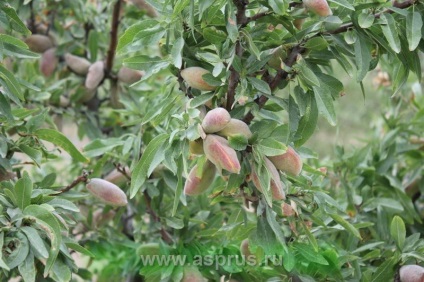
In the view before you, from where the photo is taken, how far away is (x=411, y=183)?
111cm

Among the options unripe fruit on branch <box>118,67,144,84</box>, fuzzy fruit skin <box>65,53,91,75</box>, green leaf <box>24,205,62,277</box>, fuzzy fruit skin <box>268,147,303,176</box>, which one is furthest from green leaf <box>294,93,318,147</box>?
fuzzy fruit skin <box>65,53,91,75</box>

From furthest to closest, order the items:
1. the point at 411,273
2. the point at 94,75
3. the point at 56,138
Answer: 1. the point at 94,75
2. the point at 56,138
3. the point at 411,273

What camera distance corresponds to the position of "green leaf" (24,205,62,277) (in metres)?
0.63

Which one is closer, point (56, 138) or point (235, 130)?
point (235, 130)

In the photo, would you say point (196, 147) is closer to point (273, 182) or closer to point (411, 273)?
point (273, 182)

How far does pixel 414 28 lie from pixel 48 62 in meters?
0.69

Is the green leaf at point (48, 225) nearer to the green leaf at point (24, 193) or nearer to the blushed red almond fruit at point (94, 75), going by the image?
the green leaf at point (24, 193)

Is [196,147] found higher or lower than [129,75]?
higher

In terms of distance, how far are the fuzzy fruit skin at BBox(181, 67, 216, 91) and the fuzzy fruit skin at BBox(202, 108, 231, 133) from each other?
0.20 feet

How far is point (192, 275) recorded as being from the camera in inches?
31.3

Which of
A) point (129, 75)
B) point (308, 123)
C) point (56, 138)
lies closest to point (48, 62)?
point (129, 75)

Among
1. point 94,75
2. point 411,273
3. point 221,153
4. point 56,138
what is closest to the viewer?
point 221,153

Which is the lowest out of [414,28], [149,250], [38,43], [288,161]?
[149,250]

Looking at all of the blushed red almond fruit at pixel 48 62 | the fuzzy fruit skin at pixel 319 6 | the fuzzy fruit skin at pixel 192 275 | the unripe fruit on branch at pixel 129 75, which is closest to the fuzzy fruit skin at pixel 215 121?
the fuzzy fruit skin at pixel 319 6
